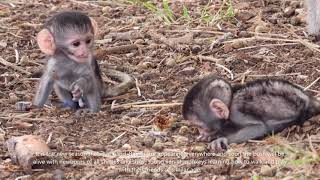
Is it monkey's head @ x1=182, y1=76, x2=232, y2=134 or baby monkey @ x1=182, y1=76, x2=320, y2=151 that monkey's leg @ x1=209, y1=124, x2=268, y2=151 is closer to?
baby monkey @ x1=182, y1=76, x2=320, y2=151

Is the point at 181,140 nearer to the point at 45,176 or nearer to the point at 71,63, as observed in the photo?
the point at 45,176

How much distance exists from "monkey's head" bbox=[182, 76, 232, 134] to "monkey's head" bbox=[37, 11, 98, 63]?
4.44 ft

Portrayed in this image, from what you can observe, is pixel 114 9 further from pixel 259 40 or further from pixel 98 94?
pixel 98 94

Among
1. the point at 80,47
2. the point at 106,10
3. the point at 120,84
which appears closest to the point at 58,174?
the point at 80,47

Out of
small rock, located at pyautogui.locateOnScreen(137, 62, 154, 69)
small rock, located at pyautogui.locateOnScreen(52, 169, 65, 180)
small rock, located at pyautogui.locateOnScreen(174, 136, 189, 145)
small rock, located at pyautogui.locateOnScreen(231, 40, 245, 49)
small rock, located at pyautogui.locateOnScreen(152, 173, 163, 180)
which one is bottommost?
small rock, located at pyautogui.locateOnScreen(137, 62, 154, 69)

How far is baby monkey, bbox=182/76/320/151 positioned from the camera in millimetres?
6973

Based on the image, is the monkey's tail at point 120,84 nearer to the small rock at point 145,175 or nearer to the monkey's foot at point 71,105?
the monkey's foot at point 71,105

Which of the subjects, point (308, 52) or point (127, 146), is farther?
point (308, 52)

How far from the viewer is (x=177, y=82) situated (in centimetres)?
857

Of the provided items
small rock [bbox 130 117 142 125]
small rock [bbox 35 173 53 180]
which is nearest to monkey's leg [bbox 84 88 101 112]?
small rock [bbox 130 117 142 125]

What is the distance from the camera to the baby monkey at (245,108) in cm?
697

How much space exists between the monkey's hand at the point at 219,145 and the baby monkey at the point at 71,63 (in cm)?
154

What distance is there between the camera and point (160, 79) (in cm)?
873

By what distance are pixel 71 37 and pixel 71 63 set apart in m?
0.26
